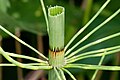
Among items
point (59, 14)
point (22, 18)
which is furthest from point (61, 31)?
point (22, 18)

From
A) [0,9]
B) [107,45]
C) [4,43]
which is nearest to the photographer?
[0,9]

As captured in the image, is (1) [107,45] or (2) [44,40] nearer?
(1) [107,45]

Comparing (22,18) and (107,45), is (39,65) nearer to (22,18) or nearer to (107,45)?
(107,45)

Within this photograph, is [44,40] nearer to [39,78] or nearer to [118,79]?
[39,78]

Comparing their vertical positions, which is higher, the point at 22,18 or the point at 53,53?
the point at 22,18

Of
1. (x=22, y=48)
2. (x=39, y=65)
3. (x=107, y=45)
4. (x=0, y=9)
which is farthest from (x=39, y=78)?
(x=39, y=65)

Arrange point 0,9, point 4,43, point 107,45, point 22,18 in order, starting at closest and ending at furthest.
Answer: point 0,9 → point 107,45 → point 22,18 → point 4,43

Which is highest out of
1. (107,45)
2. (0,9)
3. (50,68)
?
(0,9)
